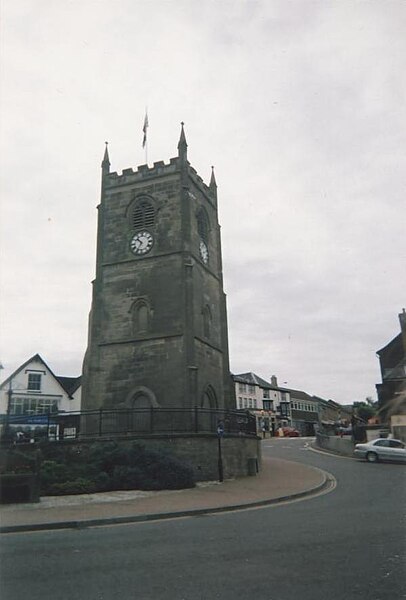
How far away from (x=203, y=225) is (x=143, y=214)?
12.8ft

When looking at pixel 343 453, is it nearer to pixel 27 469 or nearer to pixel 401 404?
pixel 27 469

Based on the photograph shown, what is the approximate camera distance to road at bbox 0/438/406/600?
5647 mm

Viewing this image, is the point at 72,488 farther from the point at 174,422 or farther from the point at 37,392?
the point at 37,392

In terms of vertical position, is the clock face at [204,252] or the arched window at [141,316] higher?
the clock face at [204,252]

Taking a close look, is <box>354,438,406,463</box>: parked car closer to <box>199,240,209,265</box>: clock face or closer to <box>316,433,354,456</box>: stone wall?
<box>316,433,354,456</box>: stone wall

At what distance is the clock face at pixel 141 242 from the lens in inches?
1129

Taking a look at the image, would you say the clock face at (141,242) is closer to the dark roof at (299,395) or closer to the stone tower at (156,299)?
the stone tower at (156,299)

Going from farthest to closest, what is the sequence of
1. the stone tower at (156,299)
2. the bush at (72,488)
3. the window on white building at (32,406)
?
1. the window on white building at (32,406)
2. the stone tower at (156,299)
3. the bush at (72,488)

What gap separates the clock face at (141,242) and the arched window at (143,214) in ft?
1.65

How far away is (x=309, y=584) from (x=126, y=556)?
284 centimetres

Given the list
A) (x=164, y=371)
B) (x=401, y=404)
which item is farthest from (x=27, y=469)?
(x=401, y=404)

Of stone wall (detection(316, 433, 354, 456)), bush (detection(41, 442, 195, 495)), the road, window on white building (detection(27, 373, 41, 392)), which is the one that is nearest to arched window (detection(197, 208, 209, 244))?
bush (detection(41, 442, 195, 495))

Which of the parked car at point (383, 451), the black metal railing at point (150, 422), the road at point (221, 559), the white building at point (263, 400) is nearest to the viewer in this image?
the road at point (221, 559)

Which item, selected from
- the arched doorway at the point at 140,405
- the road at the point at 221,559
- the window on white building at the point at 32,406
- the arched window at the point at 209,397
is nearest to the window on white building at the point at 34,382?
the window on white building at the point at 32,406
